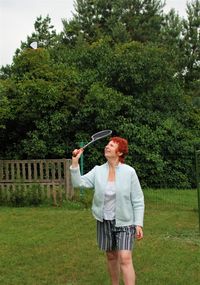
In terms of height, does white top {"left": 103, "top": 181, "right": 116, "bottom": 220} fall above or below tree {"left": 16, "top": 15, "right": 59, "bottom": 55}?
below

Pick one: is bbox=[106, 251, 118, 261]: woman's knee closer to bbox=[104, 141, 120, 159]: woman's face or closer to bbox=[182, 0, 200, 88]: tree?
bbox=[104, 141, 120, 159]: woman's face

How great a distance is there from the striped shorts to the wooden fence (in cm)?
858

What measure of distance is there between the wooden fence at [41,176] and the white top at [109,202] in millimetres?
8739

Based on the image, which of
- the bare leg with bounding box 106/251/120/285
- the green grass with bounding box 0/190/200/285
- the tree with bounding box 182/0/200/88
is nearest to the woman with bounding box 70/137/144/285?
the bare leg with bounding box 106/251/120/285

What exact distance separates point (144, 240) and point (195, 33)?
2322 centimetres

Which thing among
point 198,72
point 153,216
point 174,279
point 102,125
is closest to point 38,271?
point 174,279

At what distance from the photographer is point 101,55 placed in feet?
64.6

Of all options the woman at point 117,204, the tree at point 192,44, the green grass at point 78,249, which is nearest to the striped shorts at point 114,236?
the woman at point 117,204

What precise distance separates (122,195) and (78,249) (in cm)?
314

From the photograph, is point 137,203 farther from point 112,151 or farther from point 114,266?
point 114,266

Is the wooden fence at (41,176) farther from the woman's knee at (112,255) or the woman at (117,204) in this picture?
the woman at (117,204)

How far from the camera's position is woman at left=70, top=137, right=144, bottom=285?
5.00 meters

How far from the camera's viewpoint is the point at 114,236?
5137 mm

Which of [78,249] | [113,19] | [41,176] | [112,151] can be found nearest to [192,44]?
[113,19]
